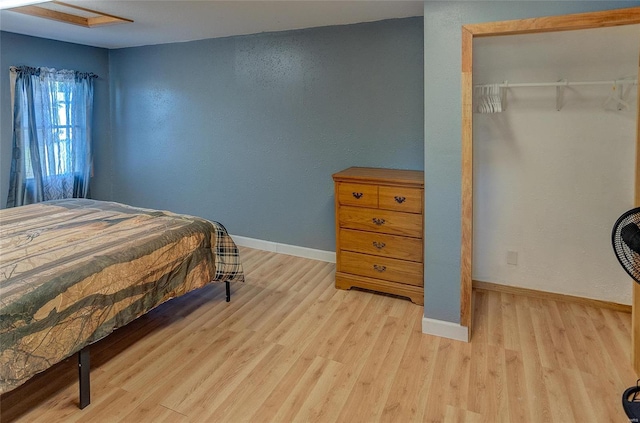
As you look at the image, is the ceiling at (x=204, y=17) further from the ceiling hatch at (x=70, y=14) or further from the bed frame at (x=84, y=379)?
the bed frame at (x=84, y=379)

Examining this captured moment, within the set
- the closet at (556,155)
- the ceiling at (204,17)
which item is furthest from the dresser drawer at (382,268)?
the ceiling at (204,17)

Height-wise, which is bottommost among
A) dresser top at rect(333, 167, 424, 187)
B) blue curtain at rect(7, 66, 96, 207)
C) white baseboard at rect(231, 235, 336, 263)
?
white baseboard at rect(231, 235, 336, 263)

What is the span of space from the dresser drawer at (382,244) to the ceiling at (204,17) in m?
1.67

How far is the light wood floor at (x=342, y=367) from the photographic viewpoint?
6.40 feet

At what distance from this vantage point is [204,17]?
3.29 metres

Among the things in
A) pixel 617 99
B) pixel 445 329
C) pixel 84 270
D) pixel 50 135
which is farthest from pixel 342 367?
pixel 50 135

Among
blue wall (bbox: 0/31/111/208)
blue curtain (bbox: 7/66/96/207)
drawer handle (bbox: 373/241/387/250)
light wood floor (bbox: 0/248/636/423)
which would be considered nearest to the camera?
light wood floor (bbox: 0/248/636/423)

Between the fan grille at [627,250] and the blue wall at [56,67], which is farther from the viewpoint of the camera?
the blue wall at [56,67]

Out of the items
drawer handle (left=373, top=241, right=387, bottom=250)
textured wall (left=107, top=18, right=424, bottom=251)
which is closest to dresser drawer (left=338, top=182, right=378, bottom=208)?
drawer handle (left=373, top=241, right=387, bottom=250)

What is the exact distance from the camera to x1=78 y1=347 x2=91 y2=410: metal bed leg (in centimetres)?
197

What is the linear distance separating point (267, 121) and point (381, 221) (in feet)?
5.52

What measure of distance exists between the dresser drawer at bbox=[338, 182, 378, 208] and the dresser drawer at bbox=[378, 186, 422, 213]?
1.9 inches

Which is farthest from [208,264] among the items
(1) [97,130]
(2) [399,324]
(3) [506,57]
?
(1) [97,130]

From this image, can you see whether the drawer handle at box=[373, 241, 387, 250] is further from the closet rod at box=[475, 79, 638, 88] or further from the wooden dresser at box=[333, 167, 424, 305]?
the closet rod at box=[475, 79, 638, 88]
